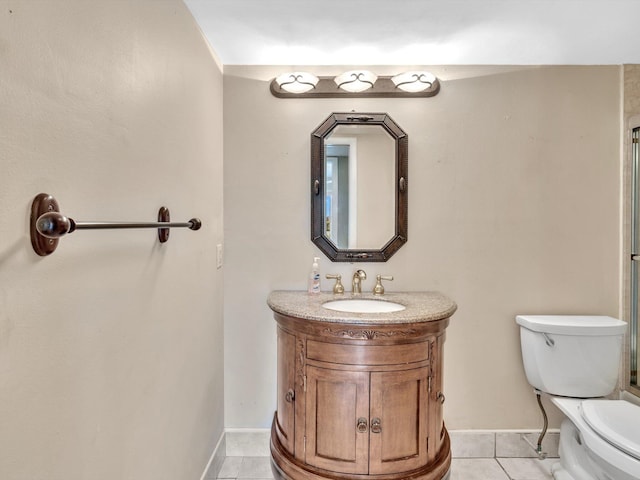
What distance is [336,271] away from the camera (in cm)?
197

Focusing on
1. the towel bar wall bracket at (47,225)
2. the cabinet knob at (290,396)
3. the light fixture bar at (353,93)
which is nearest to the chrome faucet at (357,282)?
the cabinet knob at (290,396)

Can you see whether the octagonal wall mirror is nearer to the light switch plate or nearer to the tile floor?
the light switch plate

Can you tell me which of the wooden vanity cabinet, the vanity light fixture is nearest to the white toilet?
the wooden vanity cabinet

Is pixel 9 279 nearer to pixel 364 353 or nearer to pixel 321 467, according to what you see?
pixel 364 353

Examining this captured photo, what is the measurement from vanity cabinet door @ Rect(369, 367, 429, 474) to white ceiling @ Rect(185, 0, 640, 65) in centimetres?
154

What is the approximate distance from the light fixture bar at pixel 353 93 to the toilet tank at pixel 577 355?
1383 mm

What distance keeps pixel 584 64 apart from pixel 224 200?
7.08 ft

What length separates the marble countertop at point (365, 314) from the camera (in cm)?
142

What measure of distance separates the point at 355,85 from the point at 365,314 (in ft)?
3.91

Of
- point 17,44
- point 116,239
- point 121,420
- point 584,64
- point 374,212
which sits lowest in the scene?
point 121,420

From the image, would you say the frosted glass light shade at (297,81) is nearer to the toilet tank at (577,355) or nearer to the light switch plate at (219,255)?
the light switch plate at (219,255)

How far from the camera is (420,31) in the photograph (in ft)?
5.34

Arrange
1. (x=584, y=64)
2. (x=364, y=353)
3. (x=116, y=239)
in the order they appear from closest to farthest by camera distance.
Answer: (x=116, y=239)
(x=364, y=353)
(x=584, y=64)

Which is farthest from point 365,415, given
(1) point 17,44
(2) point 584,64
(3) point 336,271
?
(2) point 584,64
